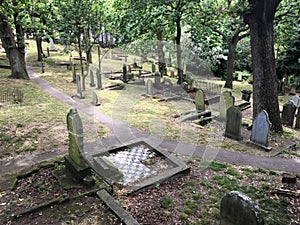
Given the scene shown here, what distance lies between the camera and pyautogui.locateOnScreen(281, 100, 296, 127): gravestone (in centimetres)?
1057

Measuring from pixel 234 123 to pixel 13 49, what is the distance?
1470 centimetres

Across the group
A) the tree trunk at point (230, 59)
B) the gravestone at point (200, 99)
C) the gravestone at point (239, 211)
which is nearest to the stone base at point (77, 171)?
the gravestone at point (239, 211)

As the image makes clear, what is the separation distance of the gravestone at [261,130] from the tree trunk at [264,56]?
1.41 meters

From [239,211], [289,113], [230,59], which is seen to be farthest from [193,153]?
[230,59]

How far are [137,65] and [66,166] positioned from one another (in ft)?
65.8

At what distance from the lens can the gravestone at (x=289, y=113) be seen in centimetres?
1057

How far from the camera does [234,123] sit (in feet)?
28.0

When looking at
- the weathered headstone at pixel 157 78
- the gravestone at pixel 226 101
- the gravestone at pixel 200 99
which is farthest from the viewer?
the weathered headstone at pixel 157 78

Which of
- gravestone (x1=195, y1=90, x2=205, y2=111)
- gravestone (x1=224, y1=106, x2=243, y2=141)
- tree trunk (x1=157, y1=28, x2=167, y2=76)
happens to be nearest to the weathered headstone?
tree trunk (x1=157, y1=28, x2=167, y2=76)

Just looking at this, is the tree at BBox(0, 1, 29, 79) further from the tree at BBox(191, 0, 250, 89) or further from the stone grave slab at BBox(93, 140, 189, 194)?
the stone grave slab at BBox(93, 140, 189, 194)

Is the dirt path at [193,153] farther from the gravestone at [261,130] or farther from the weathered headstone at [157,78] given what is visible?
the weathered headstone at [157,78]

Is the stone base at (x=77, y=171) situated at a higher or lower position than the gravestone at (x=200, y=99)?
lower

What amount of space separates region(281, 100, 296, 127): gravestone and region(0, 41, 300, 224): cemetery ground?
1.02 meters

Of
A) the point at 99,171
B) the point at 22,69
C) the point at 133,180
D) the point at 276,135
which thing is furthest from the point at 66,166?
the point at 22,69
